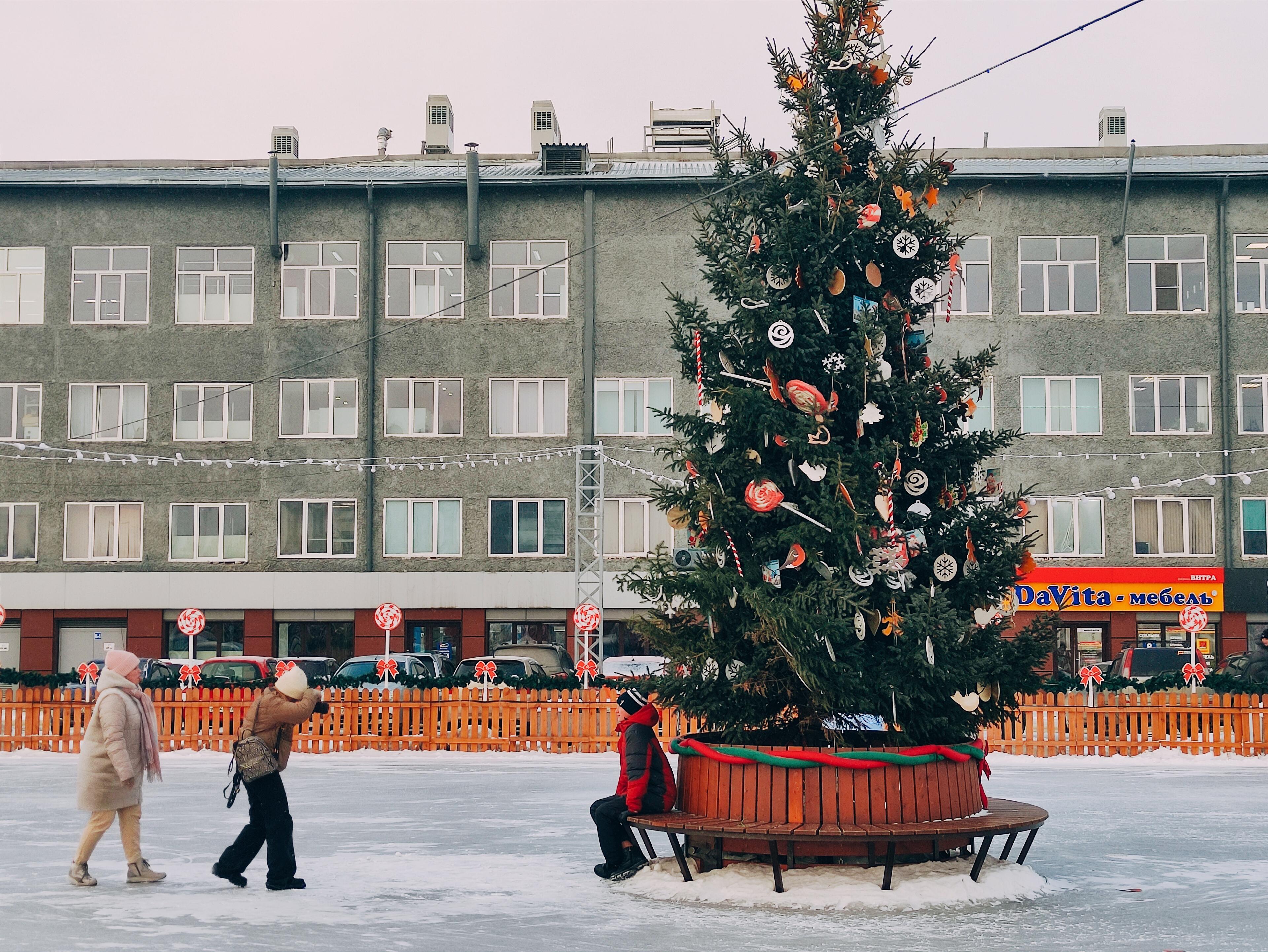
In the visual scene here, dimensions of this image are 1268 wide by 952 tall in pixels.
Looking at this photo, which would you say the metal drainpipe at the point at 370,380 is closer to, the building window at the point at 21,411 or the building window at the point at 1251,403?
the building window at the point at 21,411

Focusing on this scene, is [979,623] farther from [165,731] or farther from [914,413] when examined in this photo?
[165,731]

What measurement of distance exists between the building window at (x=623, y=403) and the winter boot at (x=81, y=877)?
29.8 metres

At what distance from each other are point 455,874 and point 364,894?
3.67 feet

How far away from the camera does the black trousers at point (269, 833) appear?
10555 mm

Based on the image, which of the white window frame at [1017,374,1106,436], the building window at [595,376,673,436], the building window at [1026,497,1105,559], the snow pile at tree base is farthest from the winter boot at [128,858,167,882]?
the white window frame at [1017,374,1106,436]

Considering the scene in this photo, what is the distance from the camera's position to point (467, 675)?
30047 millimetres

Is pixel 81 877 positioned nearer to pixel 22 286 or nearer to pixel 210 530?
pixel 210 530

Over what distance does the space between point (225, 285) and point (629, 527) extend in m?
13.0

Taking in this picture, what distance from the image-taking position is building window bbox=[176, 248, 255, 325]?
41062 mm

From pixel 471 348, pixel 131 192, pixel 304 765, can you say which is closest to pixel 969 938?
Result: pixel 304 765

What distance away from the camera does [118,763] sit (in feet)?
34.8

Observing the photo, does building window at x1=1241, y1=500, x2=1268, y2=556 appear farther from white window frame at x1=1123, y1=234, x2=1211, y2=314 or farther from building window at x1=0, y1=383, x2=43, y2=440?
building window at x1=0, y1=383, x2=43, y2=440

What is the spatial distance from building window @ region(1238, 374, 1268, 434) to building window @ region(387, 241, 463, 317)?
21116 mm

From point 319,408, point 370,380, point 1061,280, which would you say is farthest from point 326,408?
point 1061,280
